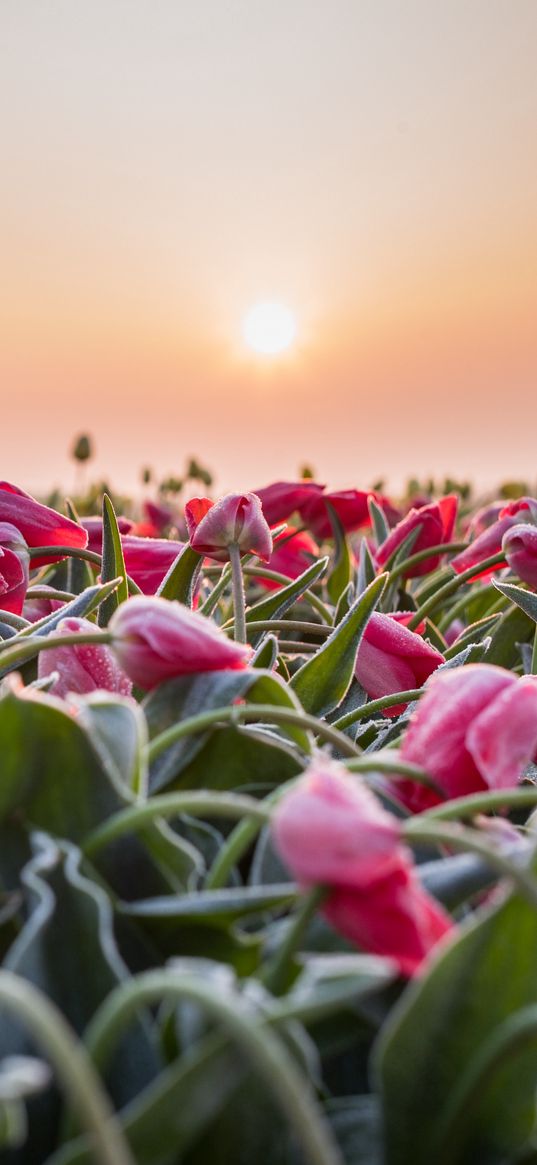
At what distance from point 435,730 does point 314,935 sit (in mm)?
94

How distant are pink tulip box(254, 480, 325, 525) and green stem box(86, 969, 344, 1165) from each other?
1.00 metres

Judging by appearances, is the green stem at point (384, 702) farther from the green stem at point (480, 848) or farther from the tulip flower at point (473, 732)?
the green stem at point (480, 848)

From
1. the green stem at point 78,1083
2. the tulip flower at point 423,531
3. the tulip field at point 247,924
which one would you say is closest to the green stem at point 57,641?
the tulip field at point 247,924

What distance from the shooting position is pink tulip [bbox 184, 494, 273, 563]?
0.70 metres

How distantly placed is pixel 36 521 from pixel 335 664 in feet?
0.98

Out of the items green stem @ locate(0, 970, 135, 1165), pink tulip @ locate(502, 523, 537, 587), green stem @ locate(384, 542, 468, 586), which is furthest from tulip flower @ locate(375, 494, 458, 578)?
green stem @ locate(0, 970, 135, 1165)

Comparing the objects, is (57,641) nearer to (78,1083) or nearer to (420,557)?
(78,1083)

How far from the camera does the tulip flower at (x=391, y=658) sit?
68cm

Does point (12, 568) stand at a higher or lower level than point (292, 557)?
higher

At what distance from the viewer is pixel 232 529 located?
27.8 inches

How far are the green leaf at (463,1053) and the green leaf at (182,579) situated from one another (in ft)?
1.47

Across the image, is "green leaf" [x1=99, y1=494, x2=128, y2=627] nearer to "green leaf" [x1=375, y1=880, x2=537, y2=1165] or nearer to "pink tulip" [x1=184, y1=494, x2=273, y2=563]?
"pink tulip" [x1=184, y1=494, x2=273, y2=563]

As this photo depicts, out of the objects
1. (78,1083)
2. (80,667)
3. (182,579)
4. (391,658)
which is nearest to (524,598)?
(391,658)

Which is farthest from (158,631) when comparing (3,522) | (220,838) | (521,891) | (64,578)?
(64,578)
